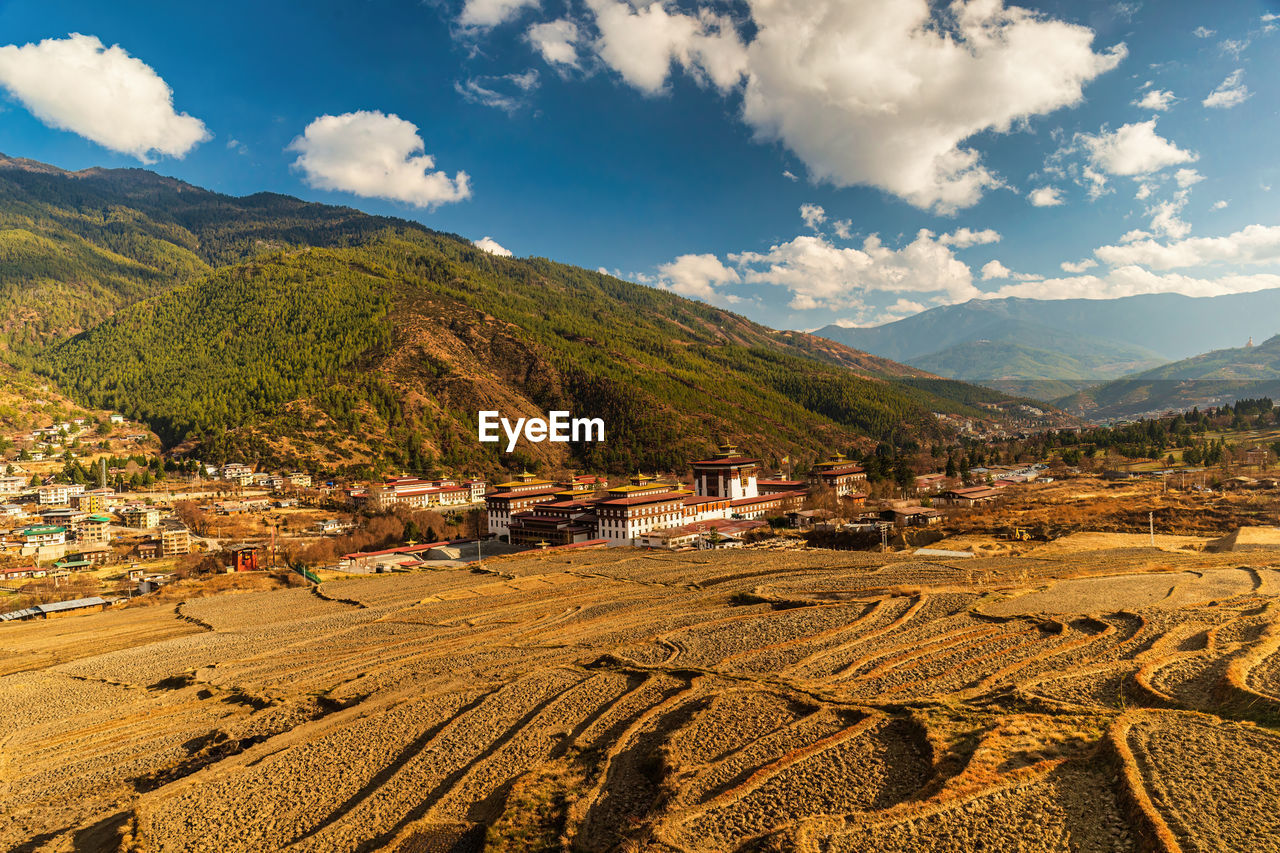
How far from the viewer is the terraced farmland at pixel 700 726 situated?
1212cm

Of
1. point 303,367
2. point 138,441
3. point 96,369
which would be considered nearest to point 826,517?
point 303,367

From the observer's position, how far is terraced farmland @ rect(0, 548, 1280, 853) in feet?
39.8

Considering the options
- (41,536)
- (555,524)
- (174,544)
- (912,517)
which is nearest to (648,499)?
(555,524)

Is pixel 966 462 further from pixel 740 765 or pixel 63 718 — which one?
pixel 63 718

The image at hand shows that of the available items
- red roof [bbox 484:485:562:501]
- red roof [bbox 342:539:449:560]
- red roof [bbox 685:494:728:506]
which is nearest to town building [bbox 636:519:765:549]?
red roof [bbox 685:494:728:506]

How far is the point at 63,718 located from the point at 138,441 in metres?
135

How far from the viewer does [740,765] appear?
14.5m

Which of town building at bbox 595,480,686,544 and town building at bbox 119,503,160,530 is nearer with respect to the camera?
town building at bbox 595,480,686,544

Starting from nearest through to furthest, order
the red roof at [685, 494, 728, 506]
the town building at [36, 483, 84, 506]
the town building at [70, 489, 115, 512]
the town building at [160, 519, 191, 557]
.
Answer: the town building at [160, 519, 191, 557]
the red roof at [685, 494, 728, 506]
the town building at [70, 489, 115, 512]
the town building at [36, 483, 84, 506]

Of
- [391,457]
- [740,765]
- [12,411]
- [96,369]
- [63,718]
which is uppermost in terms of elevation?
[96,369]

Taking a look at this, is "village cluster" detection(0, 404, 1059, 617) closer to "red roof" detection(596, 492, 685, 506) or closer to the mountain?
"red roof" detection(596, 492, 685, 506)

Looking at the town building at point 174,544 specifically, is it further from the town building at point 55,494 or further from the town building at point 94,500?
the town building at point 55,494

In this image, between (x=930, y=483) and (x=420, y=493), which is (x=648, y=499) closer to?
(x=420, y=493)

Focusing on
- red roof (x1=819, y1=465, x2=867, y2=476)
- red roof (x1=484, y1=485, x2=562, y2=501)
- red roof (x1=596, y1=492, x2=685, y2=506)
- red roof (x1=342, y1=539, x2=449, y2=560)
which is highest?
red roof (x1=819, y1=465, x2=867, y2=476)
